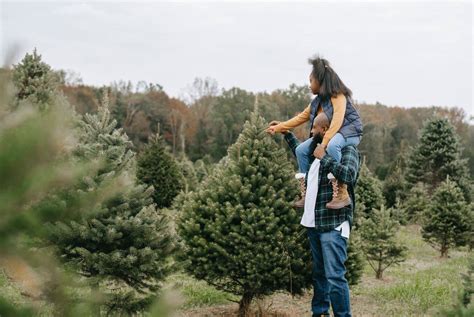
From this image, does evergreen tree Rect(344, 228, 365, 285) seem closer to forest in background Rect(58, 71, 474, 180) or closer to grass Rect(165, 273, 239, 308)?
grass Rect(165, 273, 239, 308)

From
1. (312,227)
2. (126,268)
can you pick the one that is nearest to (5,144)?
(126,268)

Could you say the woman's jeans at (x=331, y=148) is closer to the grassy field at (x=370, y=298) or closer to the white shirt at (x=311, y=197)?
the white shirt at (x=311, y=197)

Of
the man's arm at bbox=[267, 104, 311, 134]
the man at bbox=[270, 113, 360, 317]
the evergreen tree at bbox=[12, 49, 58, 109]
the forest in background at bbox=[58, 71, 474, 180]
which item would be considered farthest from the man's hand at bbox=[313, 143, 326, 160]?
the forest in background at bbox=[58, 71, 474, 180]

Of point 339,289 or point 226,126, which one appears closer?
point 339,289

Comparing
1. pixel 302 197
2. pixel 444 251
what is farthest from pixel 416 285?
pixel 444 251

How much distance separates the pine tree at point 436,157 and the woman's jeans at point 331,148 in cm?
1708

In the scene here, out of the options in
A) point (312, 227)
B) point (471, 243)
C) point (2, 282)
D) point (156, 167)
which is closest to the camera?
point (2, 282)

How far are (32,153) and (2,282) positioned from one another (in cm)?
43

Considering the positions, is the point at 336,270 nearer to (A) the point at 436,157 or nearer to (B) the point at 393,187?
(A) the point at 436,157

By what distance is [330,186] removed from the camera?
4.98 meters

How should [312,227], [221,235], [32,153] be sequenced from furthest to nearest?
[221,235]
[312,227]
[32,153]

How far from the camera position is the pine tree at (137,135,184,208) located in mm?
15828

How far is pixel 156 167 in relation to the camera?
629 inches

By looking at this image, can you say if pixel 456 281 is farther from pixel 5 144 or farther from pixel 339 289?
pixel 5 144
